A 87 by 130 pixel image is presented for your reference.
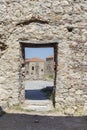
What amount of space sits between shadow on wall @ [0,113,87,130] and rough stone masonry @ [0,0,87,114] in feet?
3.19

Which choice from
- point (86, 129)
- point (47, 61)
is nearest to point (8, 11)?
point (86, 129)

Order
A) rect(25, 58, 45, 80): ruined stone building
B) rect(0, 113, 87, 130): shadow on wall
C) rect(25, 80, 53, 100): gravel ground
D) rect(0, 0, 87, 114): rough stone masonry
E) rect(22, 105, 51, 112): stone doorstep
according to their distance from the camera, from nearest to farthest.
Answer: rect(0, 113, 87, 130): shadow on wall, rect(22, 105, 51, 112): stone doorstep, rect(0, 0, 87, 114): rough stone masonry, rect(25, 80, 53, 100): gravel ground, rect(25, 58, 45, 80): ruined stone building

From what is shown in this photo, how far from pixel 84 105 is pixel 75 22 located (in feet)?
7.33

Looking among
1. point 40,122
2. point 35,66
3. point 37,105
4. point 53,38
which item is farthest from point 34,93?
point 35,66

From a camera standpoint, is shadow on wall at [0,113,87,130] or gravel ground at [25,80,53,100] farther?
gravel ground at [25,80,53,100]

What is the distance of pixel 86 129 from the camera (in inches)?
247

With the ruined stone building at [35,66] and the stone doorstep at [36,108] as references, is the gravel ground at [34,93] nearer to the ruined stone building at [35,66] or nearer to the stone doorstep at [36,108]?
the stone doorstep at [36,108]

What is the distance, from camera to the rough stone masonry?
8.63m

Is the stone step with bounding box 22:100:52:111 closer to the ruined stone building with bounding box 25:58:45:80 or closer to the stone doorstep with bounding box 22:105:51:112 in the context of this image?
the stone doorstep with bounding box 22:105:51:112

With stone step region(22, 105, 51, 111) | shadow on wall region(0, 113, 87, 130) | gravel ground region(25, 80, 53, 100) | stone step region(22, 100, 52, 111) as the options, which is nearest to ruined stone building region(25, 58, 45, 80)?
gravel ground region(25, 80, 53, 100)

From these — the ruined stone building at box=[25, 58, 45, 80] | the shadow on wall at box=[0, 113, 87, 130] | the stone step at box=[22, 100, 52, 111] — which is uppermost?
the shadow on wall at box=[0, 113, 87, 130]

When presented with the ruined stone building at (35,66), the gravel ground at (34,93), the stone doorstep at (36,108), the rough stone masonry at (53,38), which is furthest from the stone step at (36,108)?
the ruined stone building at (35,66)

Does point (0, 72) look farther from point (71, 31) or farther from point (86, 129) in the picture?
point (86, 129)

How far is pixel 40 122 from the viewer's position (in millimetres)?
7012
